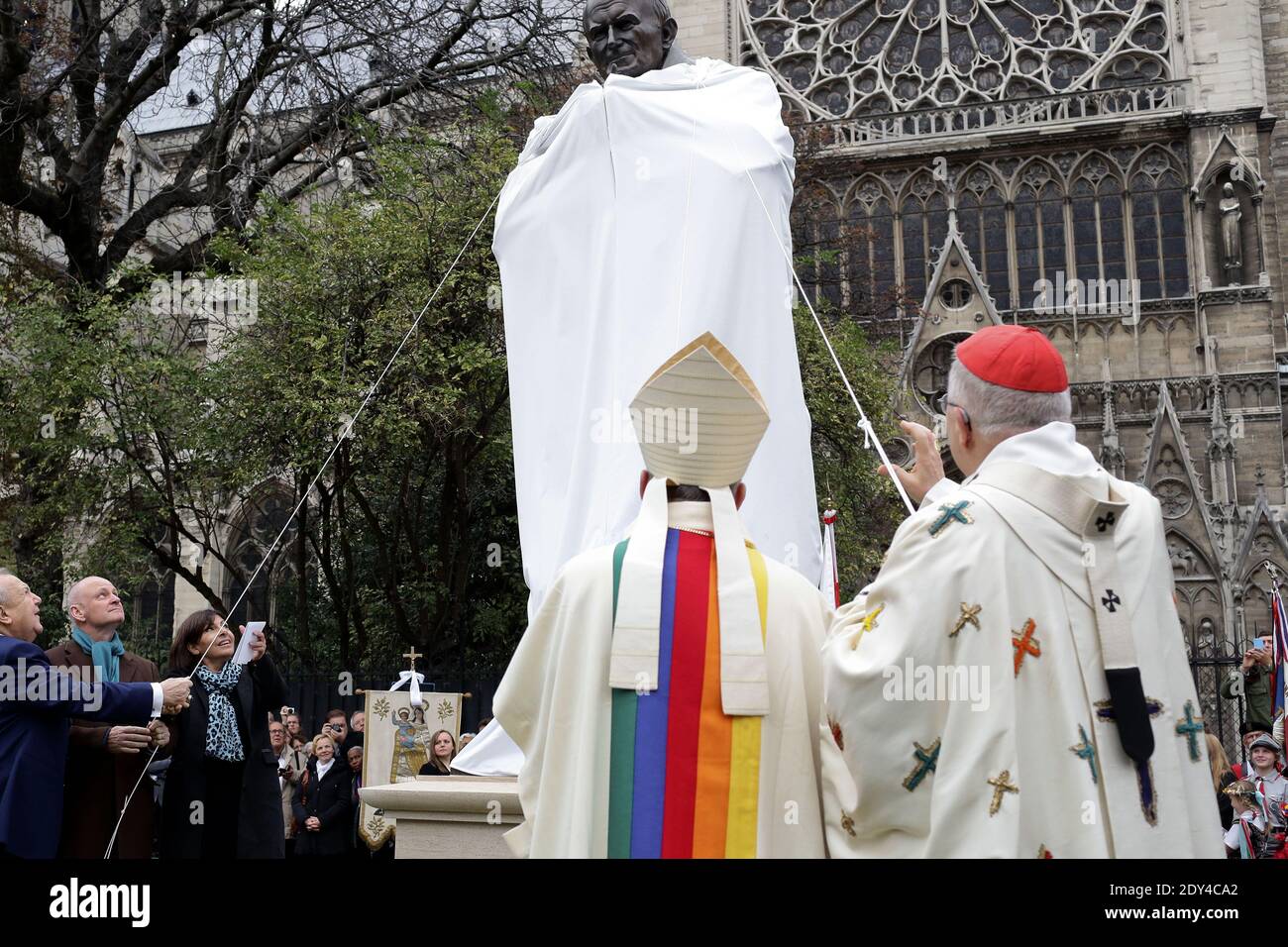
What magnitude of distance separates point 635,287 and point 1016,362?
2494mm

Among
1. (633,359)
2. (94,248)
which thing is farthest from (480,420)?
(633,359)

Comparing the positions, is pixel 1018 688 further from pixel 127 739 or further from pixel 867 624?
pixel 127 739

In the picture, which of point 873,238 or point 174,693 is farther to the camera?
point 873,238

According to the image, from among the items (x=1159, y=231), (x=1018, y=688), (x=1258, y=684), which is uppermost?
(x=1159, y=231)

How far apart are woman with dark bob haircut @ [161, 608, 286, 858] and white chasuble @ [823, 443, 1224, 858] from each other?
3.55 meters

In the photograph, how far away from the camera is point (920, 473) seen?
10.8 feet

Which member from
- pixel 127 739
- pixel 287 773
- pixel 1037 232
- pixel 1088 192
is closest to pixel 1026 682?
pixel 127 739

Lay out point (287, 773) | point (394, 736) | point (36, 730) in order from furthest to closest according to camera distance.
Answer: point (287, 773) → point (394, 736) → point (36, 730)

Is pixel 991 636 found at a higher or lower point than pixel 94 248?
lower

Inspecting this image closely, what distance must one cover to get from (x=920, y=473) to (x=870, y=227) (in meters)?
26.0

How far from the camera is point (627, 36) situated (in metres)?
5.52
